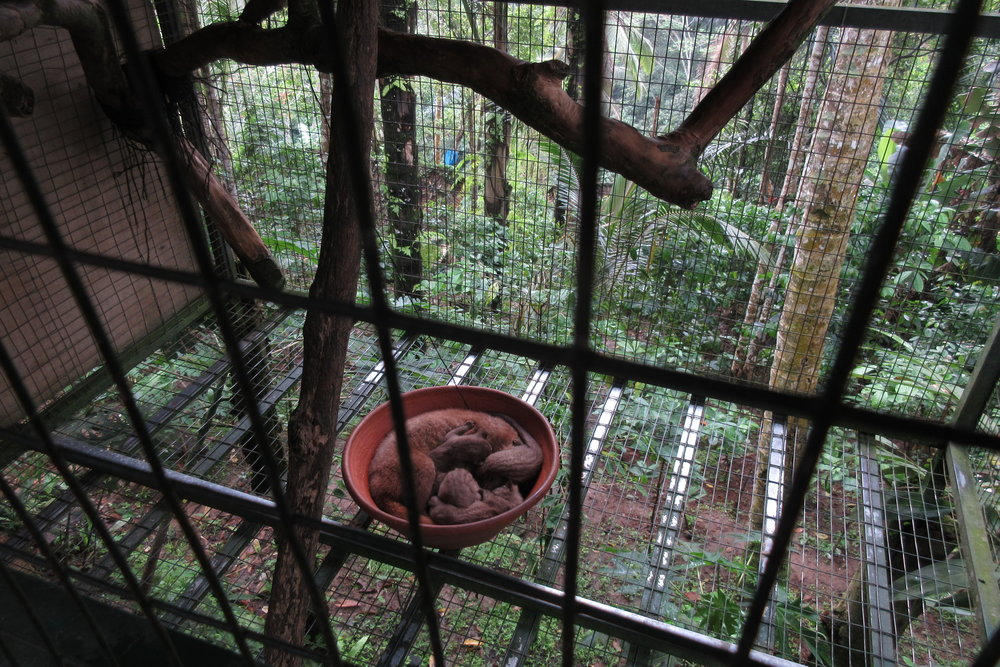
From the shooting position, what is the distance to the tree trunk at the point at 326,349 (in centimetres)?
146

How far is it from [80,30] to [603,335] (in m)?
2.03

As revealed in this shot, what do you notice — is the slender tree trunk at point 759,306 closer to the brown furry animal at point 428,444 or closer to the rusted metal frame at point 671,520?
the rusted metal frame at point 671,520

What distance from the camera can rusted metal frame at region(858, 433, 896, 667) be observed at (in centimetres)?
179

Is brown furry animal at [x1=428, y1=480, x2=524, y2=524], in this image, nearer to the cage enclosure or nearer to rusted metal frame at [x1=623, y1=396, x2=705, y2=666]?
the cage enclosure

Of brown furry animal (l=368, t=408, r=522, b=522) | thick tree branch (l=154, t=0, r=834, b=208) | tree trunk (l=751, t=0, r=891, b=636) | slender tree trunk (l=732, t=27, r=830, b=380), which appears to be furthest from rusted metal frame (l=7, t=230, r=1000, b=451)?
slender tree trunk (l=732, t=27, r=830, b=380)

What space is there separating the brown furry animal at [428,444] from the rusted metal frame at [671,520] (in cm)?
54

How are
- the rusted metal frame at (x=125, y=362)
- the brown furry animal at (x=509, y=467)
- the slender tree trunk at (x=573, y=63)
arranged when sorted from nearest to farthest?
the brown furry animal at (x=509, y=467), the rusted metal frame at (x=125, y=362), the slender tree trunk at (x=573, y=63)

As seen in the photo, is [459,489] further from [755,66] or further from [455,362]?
[755,66]

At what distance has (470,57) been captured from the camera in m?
1.73

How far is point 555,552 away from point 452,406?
675mm

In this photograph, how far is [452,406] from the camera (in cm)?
249

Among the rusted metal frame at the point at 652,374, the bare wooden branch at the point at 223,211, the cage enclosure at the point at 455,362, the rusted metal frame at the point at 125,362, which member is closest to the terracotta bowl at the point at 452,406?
the cage enclosure at the point at 455,362

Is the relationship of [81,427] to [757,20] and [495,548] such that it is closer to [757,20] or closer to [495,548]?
[495,548]

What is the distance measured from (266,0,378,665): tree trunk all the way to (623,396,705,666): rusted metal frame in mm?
907
